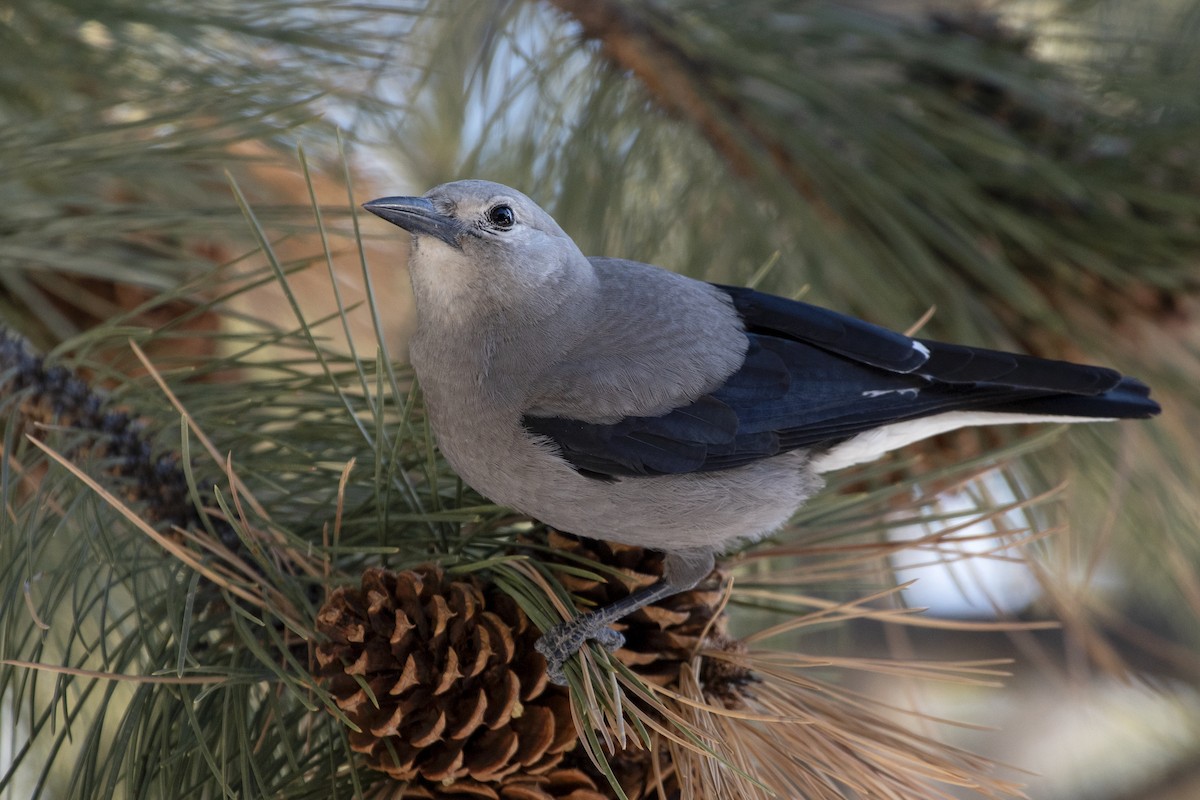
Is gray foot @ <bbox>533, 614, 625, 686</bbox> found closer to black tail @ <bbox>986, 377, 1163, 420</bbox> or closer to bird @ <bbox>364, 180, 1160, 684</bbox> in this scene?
bird @ <bbox>364, 180, 1160, 684</bbox>

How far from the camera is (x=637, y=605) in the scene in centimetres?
127

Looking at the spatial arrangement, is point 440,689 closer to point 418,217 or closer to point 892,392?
point 418,217

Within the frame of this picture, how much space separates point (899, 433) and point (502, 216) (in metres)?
0.74

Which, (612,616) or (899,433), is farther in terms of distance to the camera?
(899,433)

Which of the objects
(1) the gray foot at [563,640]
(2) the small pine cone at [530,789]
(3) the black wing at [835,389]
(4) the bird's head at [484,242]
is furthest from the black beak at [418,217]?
(2) the small pine cone at [530,789]

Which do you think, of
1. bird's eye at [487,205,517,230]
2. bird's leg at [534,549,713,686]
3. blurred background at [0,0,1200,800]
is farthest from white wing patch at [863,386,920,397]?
bird's eye at [487,205,517,230]

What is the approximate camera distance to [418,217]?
149cm

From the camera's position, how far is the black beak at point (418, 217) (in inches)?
57.1

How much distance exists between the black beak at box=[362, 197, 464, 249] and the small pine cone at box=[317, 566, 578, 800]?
0.53 meters

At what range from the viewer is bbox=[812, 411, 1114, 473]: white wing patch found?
63.9 inches

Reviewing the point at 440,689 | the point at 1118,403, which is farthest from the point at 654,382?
the point at 1118,403

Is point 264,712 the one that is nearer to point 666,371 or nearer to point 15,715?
point 15,715

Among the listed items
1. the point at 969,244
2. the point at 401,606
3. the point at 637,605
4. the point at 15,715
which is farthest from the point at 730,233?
the point at 15,715

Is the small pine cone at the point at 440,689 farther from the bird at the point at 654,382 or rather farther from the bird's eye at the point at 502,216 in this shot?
the bird's eye at the point at 502,216
